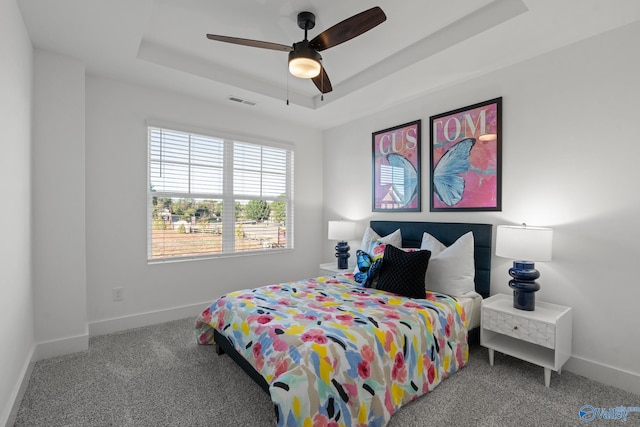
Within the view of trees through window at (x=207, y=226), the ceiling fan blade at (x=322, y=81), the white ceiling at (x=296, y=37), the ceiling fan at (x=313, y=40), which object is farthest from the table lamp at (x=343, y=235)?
the ceiling fan at (x=313, y=40)

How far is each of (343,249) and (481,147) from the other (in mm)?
2055

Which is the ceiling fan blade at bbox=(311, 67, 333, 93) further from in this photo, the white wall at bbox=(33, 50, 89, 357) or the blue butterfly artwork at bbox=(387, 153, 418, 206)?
the white wall at bbox=(33, 50, 89, 357)

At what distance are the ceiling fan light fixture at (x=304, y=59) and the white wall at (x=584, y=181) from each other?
1798 mm

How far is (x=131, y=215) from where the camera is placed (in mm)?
3326

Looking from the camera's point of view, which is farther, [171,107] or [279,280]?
[279,280]

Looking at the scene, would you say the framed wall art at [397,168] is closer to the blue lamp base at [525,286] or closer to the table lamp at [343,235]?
the table lamp at [343,235]

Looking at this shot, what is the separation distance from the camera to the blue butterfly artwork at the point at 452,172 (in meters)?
3.11

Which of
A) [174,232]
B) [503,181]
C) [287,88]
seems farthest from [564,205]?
[174,232]

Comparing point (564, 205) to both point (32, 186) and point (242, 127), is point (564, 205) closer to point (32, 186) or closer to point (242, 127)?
point (242, 127)

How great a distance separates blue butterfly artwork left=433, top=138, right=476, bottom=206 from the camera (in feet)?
10.2

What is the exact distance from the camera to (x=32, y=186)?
2.55 meters

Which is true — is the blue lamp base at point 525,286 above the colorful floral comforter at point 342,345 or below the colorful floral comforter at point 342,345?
above

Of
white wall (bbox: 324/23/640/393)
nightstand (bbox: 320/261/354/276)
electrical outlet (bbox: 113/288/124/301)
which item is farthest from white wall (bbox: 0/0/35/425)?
white wall (bbox: 324/23/640/393)

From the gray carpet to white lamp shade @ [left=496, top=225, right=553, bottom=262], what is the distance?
927mm
